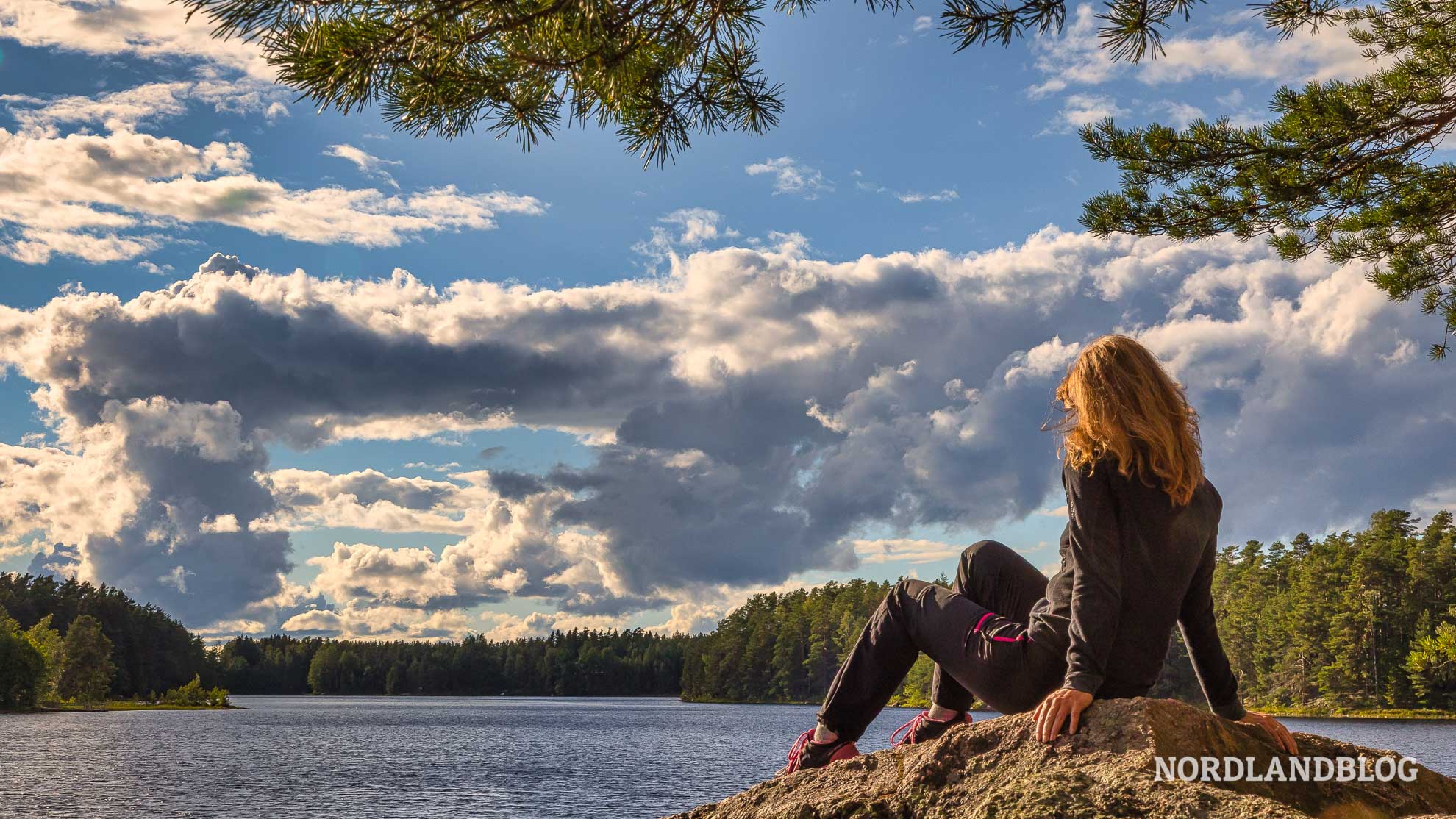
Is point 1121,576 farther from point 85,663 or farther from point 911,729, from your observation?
point 85,663

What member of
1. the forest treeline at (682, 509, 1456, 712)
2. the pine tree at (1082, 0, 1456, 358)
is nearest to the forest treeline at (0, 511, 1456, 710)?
the forest treeline at (682, 509, 1456, 712)

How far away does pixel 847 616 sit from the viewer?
99000mm

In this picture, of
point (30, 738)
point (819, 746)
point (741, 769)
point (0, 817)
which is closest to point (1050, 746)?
point (819, 746)

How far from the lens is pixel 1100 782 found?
122 inches

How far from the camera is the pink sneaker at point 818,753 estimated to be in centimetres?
402

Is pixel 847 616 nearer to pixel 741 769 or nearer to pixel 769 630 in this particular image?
pixel 769 630

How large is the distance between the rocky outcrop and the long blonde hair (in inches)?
29.1

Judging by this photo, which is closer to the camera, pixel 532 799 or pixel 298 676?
pixel 532 799

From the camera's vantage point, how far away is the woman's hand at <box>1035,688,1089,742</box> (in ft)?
10.9

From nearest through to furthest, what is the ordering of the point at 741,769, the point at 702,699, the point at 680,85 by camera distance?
the point at 680,85 < the point at 741,769 < the point at 702,699

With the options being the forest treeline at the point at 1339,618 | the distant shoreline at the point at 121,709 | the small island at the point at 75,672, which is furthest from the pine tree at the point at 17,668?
the forest treeline at the point at 1339,618

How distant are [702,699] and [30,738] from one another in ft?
269

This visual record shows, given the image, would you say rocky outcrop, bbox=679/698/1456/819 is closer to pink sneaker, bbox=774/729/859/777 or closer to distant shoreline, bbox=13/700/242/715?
pink sneaker, bbox=774/729/859/777

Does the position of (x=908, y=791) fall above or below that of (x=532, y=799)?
above
